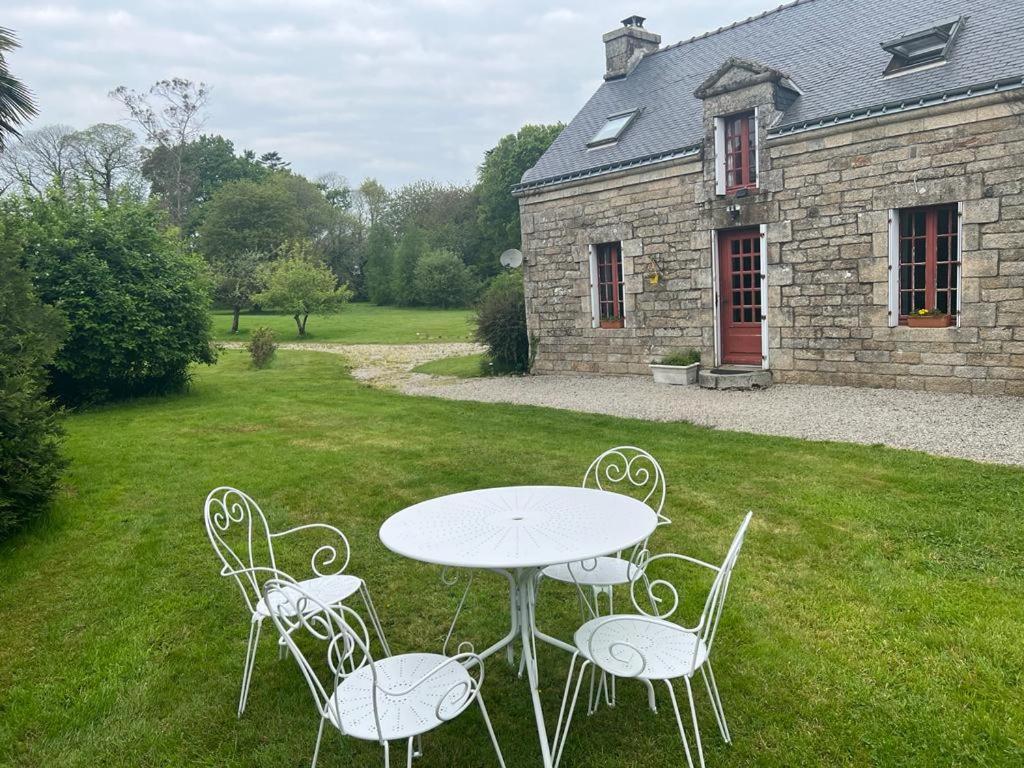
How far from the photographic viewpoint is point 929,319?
9.41 meters

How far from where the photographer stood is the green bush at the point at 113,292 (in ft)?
33.8

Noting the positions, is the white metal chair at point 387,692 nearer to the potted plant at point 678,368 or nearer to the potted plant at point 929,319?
the potted plant at point 929,319

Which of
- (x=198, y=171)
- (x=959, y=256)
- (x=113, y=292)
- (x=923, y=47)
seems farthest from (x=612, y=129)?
(x=198, y=171)

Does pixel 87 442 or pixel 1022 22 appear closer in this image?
pixel 87 442

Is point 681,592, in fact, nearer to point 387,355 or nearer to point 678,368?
point 678,368

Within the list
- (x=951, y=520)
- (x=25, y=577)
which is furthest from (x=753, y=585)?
(x=25, y=577)

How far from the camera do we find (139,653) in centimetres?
355

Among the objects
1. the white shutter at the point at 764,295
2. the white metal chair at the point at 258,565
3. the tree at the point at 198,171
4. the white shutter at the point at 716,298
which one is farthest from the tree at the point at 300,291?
the white metal chair at the point at 258,565

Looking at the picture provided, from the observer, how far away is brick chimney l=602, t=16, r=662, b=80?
15297 millimetres

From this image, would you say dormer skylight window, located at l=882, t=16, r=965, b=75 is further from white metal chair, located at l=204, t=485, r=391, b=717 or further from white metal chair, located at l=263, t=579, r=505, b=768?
white metal chair, located at l=263, t=579, r=505, b=768

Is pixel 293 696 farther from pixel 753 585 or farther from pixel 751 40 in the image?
pixel 751 40

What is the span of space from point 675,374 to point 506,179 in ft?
93.7

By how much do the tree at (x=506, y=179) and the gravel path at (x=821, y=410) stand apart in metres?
27.3

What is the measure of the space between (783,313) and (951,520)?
6.39 metres
